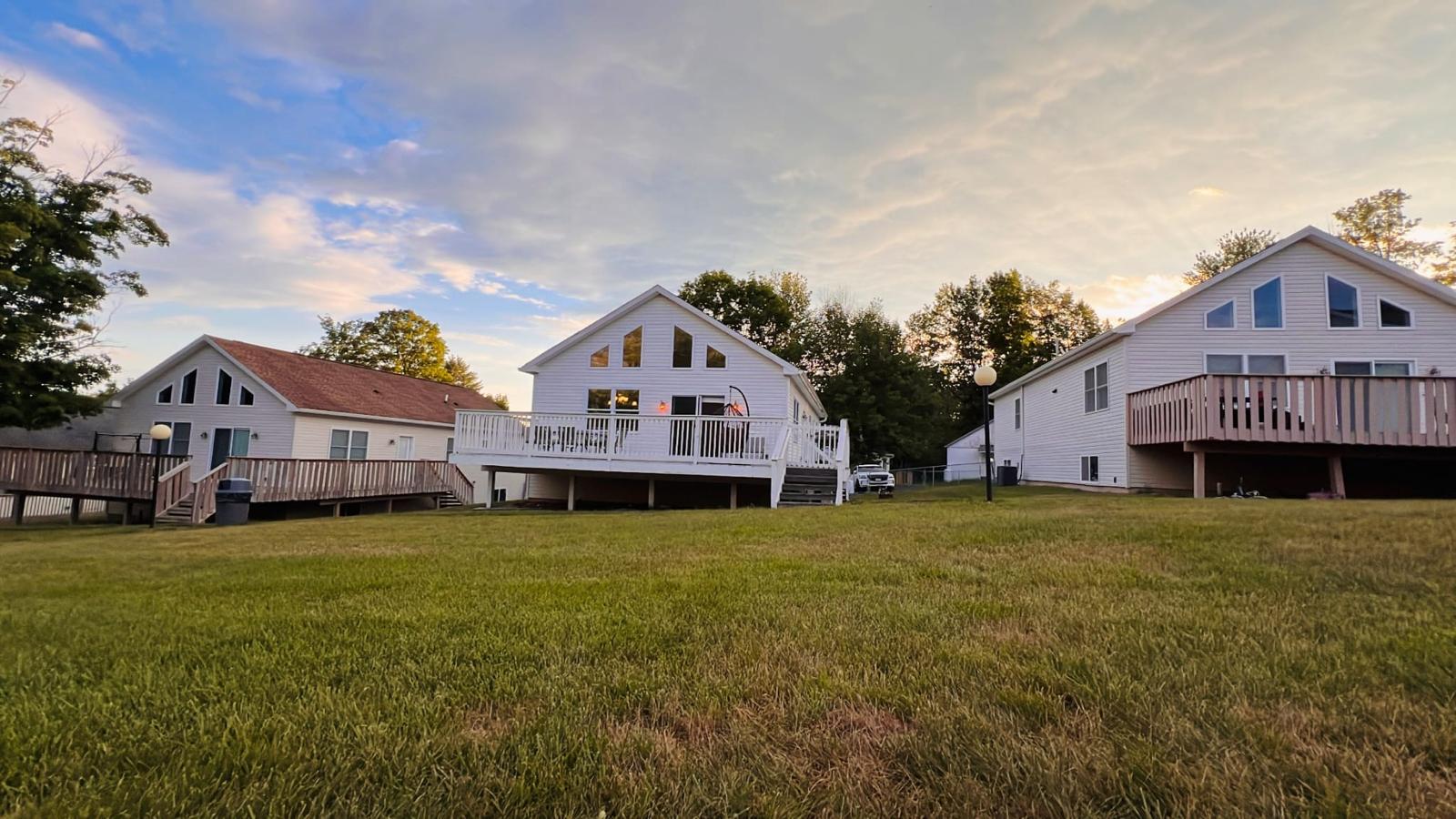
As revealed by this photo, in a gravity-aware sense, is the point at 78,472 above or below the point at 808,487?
below

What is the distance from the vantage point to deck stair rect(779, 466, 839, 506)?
1364 centimetres

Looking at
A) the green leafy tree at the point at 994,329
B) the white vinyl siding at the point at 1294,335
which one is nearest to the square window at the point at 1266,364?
the white vinyl siding at the point at 1294,335

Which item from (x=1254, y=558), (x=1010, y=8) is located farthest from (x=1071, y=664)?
(x=1010, y=8)

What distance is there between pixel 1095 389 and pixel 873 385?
16899 mm

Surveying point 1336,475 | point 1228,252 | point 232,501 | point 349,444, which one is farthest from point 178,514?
point 1228,252

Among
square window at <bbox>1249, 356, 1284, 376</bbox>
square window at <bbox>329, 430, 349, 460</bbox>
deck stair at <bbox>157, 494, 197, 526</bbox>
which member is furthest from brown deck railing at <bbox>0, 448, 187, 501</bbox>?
square window at <bbox>1249, 356, 1284, 376</bbox>

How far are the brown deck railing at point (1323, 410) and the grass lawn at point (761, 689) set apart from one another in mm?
7944

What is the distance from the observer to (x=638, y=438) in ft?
49.0

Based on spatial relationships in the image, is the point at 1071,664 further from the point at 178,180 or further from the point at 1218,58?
the point at 178,180

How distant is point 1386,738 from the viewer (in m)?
1.78

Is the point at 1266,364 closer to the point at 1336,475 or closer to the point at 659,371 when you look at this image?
the point at 1336,475

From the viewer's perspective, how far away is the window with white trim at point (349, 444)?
21.7m

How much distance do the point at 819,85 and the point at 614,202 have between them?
236 inches

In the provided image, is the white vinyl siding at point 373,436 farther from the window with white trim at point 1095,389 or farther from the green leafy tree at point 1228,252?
the green leafy tree at point 1228,252
